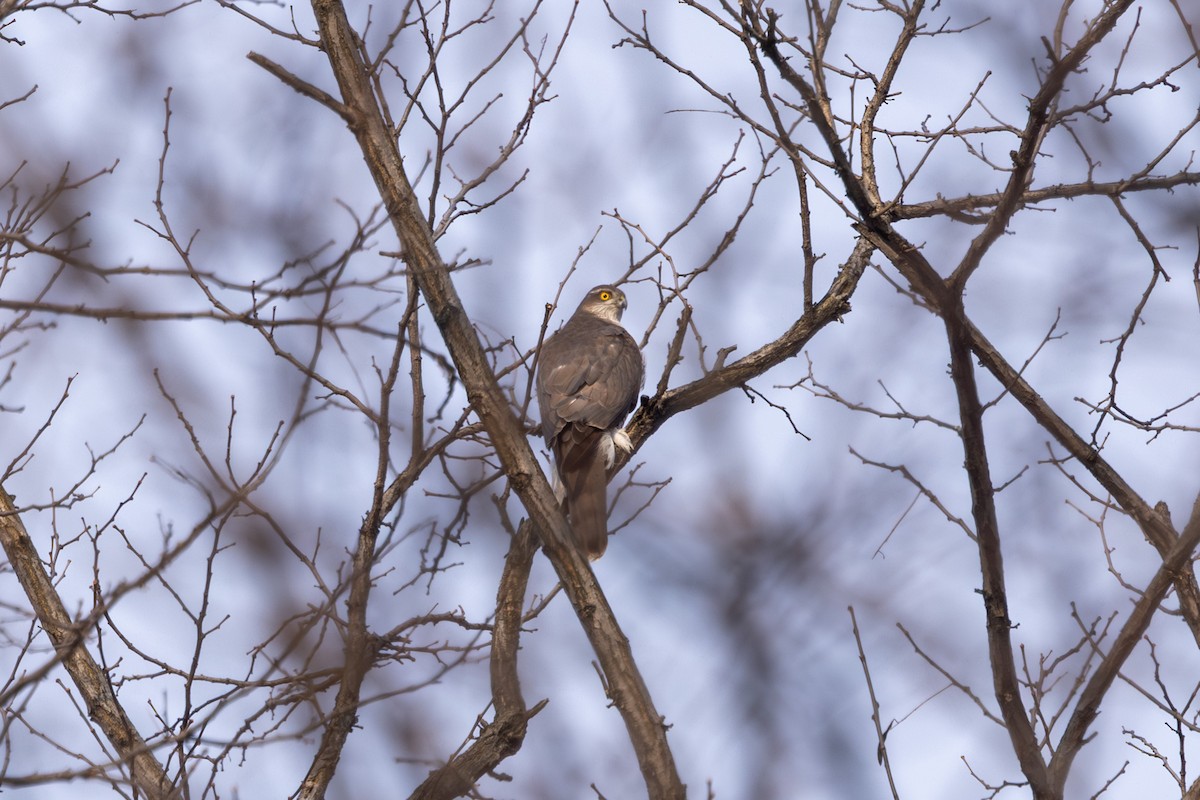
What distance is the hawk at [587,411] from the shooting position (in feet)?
18.3

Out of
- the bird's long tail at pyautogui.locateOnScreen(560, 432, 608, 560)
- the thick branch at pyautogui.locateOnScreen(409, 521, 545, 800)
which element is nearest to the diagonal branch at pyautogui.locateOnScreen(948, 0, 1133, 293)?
the thick branch at pyautogui.locateOnScreen(409, 521, 545, 800)

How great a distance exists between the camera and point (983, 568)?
3555 millimetres

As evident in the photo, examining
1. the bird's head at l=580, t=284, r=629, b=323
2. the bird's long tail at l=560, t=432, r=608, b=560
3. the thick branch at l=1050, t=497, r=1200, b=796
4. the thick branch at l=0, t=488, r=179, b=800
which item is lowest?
the thick branch at l=1050, t=497, r=1200, b=796

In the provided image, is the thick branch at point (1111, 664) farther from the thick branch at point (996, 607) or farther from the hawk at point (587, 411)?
the hawk at point (587, 411)

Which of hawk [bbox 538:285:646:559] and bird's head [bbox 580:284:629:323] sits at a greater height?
bird's head [bbox 580:284:629:323]

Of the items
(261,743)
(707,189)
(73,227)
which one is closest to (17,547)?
(73,227)

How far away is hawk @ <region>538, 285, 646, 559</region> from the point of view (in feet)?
18.3

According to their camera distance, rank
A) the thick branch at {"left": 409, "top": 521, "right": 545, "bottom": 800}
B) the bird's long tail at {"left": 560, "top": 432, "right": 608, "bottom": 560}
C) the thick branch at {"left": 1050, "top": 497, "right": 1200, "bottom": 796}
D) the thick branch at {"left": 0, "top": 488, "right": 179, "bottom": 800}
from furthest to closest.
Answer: the bird's long tail at {"left": 560, "top": 432, "right": 608, "bottom": 560}
the thick branch at {"left": 0, "top": 488, "right": 179, "bottom": 800}
the thick branch at {"left": 409, "top": 521, "right": 545, "bottom": 800}
the thick branch at {"left": 1050, "top": 497, "right": 1200, "bottom": 796}

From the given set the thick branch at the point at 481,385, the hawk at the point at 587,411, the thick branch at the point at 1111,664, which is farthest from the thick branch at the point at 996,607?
the hawk at the point at 587,411

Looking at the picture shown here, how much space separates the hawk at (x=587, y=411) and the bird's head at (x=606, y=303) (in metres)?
1.17

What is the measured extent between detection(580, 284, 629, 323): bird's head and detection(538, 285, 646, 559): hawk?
3.85 feet

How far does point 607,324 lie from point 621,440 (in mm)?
2058

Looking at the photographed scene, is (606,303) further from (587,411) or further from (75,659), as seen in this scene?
(75,659)

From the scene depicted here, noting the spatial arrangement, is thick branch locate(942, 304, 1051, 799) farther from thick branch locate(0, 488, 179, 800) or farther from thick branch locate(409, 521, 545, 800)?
thick branch locate(0, 488, 179, 800)
